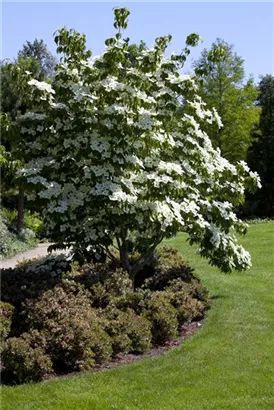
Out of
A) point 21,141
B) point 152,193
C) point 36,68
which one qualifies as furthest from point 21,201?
point 152,193

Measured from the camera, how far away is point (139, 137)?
337 inches

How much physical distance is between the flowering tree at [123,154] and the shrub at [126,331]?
1.48 m

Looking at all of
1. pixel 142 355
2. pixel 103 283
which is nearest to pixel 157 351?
pixel 142 355

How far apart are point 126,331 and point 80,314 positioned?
64cm

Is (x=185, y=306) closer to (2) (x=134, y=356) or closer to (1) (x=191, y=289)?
(1) (x=191, y=289)

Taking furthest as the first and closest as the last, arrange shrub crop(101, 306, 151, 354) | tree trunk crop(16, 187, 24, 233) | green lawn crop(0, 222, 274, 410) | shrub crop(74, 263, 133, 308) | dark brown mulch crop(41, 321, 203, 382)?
tree trunk crop(16, 187, 24, 233), shrub crop(74, 263, 133, 308), shrub crop(101, 306, 151, 354), dark brown mulch crop(41, 321, 203, 382), green lawn crop(0, 222, 274, 410)

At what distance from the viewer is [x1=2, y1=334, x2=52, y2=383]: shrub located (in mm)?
6066

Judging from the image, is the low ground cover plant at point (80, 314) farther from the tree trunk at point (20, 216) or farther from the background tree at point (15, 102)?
the tree trunk at point (20, 216)

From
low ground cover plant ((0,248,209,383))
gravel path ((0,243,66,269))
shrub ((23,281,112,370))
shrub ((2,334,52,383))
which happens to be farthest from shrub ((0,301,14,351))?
gravel path ((0,243,66,269))

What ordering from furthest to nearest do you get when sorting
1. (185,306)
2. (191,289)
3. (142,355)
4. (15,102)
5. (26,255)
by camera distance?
(15,102) < (26,255) < (191,289) < (185,306) < (142,355)

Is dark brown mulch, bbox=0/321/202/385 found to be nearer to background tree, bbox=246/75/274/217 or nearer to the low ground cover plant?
the low ground cover plant

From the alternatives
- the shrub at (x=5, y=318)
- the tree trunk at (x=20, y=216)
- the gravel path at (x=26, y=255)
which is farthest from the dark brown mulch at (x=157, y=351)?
the tree trunk at (x=20, y=216)

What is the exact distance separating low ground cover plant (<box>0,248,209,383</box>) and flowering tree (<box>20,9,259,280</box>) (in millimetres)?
632

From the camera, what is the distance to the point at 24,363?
6047mm
